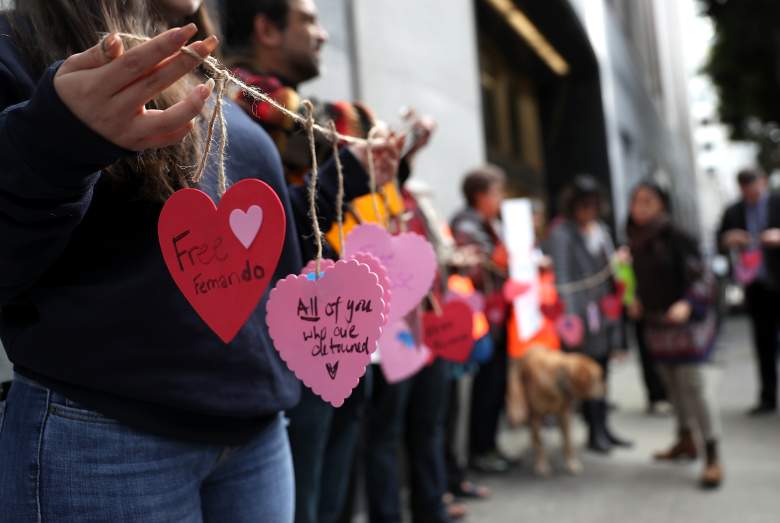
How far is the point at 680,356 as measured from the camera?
4.28 metres

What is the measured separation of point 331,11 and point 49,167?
319cm

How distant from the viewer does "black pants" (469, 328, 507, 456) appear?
4871 millimetres

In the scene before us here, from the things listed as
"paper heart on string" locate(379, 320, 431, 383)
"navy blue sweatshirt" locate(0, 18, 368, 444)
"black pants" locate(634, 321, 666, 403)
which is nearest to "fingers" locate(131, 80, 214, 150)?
"navy blue sweatshirt" locate(0, 18, 368, 444)

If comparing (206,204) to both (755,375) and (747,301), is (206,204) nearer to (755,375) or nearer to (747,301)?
(747,301)

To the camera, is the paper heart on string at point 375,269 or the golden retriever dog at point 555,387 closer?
the paper heart on string at point 375,269

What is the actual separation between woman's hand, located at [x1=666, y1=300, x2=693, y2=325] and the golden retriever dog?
1.81 feet

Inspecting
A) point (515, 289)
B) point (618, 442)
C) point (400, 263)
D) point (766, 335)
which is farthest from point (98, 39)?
point (766, 335)

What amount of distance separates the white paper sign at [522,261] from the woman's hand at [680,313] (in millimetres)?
736

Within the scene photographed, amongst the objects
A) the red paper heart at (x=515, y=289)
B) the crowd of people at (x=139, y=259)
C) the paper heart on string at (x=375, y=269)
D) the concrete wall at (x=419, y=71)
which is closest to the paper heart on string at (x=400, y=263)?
the crowd of people at (x=139, y=259)

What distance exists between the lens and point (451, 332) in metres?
2.33

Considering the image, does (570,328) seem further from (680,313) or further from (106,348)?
(106,348)

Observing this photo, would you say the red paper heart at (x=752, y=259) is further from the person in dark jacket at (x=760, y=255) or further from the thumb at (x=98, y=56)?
the thumb at (x=98, y=56)

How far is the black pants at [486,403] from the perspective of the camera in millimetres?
4871

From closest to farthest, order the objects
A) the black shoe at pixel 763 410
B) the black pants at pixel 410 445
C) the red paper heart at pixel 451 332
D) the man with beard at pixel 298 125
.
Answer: the man with beard at pixel 298 125
the red paper heart at pixel 451 332
the black pants at pixel 410 445
the black shoe at pixel 763 410
